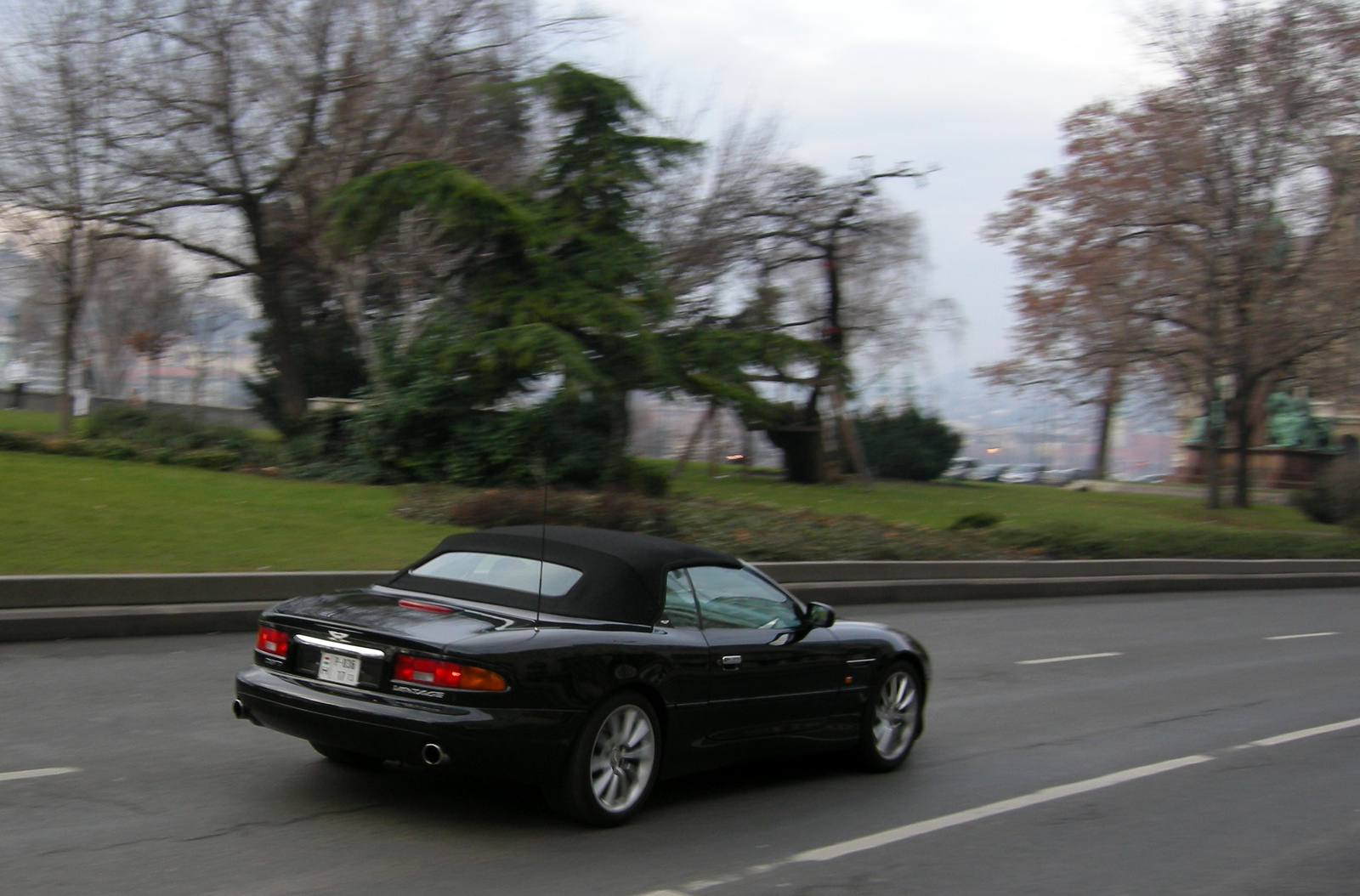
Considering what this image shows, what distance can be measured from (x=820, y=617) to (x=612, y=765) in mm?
1692

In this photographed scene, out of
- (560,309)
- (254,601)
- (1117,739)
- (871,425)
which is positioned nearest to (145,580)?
(254,601)

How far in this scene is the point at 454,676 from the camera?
210 inches

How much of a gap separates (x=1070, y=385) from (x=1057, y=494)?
617 cm

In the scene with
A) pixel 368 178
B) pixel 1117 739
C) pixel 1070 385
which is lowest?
pixel 1117 739

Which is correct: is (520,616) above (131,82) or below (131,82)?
below

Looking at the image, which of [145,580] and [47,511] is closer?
[145,580]

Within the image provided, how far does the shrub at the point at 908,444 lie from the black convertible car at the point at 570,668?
117 ft

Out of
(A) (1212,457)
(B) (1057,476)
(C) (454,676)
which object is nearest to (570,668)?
(C) (454,676)

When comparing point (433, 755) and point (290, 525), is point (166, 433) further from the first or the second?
point (433, 755)

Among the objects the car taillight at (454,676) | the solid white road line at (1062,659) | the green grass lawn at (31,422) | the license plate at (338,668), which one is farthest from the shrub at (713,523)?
the green grass lawn at (31,422)

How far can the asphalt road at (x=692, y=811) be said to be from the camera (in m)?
5.11

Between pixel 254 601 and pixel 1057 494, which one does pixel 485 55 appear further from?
pixel 1057 494

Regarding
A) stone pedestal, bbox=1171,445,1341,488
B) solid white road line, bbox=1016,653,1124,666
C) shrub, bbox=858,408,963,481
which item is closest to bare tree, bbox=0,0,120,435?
solid white road line, bbox=1016,653,1124,666

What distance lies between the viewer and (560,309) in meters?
23.4
